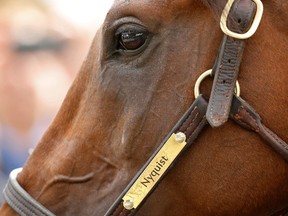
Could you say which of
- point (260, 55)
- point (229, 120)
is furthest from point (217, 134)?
point (260, 55)

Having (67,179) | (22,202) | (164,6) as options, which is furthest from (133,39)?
(22,202)

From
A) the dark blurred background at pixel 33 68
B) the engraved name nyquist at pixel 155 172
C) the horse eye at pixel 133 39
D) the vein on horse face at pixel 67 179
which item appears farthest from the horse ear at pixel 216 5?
the dark blurred background at pixel 33 68

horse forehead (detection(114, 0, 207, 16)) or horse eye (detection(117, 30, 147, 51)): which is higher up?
horse forehead (detection(114, 0, 207, 16))

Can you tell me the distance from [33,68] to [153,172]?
3.18 m

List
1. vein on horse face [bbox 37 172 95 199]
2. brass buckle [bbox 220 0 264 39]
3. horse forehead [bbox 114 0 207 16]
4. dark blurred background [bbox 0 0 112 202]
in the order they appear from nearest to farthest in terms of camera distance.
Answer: brass buckle [bbox 220 0 264 39], horse forehead [bbox 114 0 207 16], vein on horse face [bbox 37 172 95 199], dark blurred background [bbox 0 0 112 202]

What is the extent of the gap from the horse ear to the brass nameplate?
0.46 metres

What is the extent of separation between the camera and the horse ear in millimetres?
2807

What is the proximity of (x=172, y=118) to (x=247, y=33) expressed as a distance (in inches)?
15.9

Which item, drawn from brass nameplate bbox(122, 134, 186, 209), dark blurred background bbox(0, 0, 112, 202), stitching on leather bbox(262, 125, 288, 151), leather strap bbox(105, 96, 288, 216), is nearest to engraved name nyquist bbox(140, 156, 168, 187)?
brass nameplate bbox(122, 134, 186, 209)

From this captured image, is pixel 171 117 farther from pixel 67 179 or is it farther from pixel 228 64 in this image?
pixel 67 179

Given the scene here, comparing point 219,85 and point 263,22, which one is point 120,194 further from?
point 263,22

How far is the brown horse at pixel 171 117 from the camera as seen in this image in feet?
9.29

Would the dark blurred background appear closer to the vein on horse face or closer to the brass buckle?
the vein on horse face

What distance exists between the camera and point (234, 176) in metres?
2.86
